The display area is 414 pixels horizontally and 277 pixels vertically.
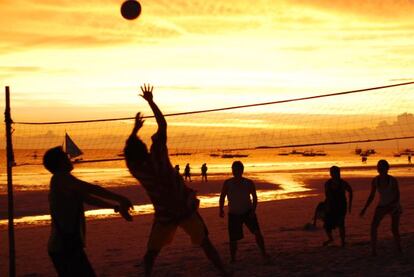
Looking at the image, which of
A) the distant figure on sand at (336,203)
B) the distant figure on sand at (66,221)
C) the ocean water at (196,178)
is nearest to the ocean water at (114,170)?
the ocean water at (196,178)

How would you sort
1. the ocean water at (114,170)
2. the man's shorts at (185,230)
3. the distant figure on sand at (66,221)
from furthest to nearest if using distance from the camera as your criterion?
1. the ocean water at (114,170)
2. the man's shorts at (185,230)
3. the distant figure on sand at (66,221)

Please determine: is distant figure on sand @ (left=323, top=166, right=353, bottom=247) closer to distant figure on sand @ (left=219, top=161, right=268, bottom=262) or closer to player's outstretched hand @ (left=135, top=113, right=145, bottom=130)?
distant figure on sand @ (left=219, top=161, right=268, bottom=262)

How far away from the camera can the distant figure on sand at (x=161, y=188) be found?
20.8 ft

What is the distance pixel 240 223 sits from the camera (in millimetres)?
8375

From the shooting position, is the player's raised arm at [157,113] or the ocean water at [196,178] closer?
the player's raised arm at [157,113]

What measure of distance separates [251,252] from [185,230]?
2.79 meters

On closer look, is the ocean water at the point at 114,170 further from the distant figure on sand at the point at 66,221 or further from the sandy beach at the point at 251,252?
the distant figure on sand at the point at 66,221

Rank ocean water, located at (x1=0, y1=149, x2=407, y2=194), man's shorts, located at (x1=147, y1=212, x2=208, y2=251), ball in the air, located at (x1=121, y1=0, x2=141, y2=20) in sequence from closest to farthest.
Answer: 1. man's shorts, located at (x1=147, y1=212, x2=208, y2=251)
2. ball in the air, located at (x1=121, y1=0, x2=141, y2=20)
3. ocean water, located at (x1=0, y1=149, x2=407, y2=194)

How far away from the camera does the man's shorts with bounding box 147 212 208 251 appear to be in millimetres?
6688

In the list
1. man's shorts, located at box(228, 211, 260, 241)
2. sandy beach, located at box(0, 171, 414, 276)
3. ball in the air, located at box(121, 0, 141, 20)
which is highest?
ball in the air, located at box(121, 0, 141, 20)

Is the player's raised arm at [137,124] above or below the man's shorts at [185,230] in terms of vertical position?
above

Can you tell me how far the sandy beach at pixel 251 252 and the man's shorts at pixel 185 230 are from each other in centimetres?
115

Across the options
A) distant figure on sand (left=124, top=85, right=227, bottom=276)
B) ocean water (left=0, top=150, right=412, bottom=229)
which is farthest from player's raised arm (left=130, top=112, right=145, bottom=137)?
ocean water (left=0, top=150, right=412, bottom=229)

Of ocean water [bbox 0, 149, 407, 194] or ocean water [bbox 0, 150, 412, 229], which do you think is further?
ocean water [bbox 0, 149, 407, 194]
